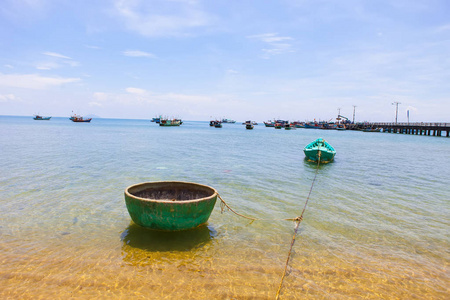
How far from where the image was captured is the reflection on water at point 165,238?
6.58 m

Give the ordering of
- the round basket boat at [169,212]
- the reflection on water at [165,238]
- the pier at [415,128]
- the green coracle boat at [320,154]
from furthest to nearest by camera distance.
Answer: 1. the pier at [415,128]
2. the green coracle boat at [320,154]
3. the reflection on water at [165,238]
4. the round basket boat at [169,212]

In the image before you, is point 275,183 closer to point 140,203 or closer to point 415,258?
point 415,258

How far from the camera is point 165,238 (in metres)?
6.96

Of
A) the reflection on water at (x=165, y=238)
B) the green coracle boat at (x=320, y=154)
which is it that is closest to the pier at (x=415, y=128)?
the green coracle boat at (x=320, y=154)

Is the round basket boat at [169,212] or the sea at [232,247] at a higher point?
the round basket boat at [169,212]

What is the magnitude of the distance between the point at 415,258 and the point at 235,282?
4.73 m

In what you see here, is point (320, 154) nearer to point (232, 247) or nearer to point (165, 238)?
point (232, 247)

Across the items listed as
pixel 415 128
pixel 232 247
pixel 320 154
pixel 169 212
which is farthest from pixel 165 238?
pixel 415 128

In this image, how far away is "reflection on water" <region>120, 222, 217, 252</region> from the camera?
21.6ft

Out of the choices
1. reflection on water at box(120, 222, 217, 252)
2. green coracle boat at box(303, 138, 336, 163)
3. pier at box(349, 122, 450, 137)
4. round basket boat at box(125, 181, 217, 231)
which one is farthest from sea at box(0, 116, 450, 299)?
pier at box(349, 122, 450, 137)

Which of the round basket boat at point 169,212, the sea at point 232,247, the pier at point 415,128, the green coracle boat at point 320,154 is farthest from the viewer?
the pier at point 415,128

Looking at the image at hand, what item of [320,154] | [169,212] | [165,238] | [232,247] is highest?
[320,154]

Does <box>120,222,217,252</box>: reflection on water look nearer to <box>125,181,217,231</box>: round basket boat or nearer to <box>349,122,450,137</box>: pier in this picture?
<box>125,181,217,231</box>: round basket boat

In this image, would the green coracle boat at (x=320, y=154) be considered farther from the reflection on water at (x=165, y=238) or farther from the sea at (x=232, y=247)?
the reflection on water at (x=165, y=238)
